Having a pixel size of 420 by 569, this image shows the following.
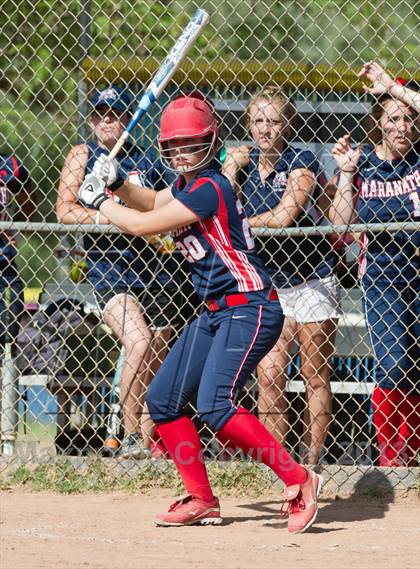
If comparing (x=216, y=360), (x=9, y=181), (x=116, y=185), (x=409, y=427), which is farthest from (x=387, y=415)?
(x=9, y=181)

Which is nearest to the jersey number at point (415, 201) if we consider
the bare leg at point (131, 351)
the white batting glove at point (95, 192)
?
the bare leg at point (131, 351)

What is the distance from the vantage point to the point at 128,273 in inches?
236

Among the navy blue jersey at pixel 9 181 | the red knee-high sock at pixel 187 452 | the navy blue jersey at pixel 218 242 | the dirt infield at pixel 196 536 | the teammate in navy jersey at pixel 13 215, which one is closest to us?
the dirt infield at pixel 196 536

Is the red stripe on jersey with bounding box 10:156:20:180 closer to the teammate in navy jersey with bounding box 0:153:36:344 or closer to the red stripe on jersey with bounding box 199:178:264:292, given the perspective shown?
the teammate in navy jersey with bounding box 0:153:36:344

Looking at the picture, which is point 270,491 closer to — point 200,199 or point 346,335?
point 346,335

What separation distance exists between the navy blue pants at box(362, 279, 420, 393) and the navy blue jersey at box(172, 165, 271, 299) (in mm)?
1016

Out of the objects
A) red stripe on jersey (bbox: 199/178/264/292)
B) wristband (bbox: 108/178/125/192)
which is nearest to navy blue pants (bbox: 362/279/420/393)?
red stripe on jersey (bbox: 199/178/264/292)

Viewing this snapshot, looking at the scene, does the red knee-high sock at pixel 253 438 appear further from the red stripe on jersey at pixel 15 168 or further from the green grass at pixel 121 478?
the red stripe on jersey at pixel 15 168

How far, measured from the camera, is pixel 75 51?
1119 centimetres

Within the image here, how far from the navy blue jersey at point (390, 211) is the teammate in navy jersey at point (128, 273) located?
1.11m

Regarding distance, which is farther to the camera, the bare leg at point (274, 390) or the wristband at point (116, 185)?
the bare leg at point (274, 390)

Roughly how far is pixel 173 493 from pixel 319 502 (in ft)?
2.48

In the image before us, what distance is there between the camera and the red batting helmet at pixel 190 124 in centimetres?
478

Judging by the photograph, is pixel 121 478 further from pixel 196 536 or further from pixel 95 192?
pixel 95 192
